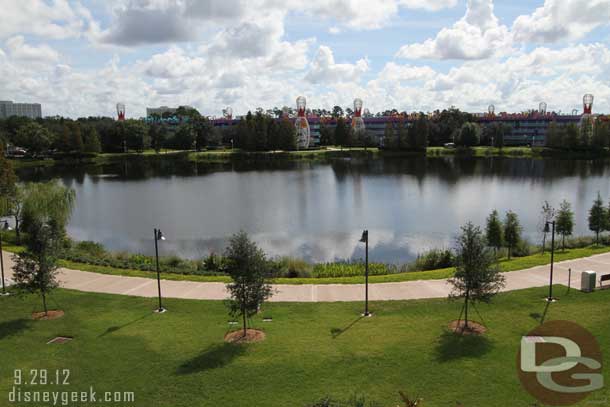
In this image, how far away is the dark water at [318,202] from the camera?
36094mm

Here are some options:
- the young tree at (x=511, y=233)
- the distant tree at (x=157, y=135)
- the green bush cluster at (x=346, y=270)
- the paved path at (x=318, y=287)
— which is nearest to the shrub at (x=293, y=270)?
the green bush cluster at (x=346, y=270)

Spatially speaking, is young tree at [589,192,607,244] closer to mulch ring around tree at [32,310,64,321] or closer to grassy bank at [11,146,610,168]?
mulch ring around tree at [32,310,64,321]

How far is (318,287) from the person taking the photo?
2145 centimetres

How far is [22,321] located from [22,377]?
16.2 ft

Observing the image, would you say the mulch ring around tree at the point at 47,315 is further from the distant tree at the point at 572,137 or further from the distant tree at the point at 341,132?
the distant tree at the point at 572,137

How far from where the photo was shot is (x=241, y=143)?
115000mm

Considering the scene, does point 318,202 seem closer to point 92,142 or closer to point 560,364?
point 560,364

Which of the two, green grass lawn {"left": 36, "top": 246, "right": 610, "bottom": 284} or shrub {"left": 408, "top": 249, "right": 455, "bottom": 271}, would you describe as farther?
shrub {"left": 408, "top": 249, "right": 455, "bottom": 271}

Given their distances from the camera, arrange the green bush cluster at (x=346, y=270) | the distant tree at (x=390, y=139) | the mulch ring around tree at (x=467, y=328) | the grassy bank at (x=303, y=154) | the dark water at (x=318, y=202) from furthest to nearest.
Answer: the distant tree at (x=390, y=139), the grassy bank at (x=303, y=154), the dark water at (x=318, y=202), the green bush cluster at (x=346, y=270), the mulch ring around tree at (x=467, y=328)

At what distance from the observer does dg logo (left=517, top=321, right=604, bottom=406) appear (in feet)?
39.0

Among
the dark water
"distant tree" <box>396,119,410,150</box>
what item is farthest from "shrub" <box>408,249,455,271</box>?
"distant tree" <box>396,119,410,150</box>

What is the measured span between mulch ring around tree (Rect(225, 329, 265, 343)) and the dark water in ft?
50.7

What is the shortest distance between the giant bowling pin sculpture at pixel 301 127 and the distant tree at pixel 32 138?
54.1 meters

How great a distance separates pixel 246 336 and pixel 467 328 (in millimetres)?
7039
